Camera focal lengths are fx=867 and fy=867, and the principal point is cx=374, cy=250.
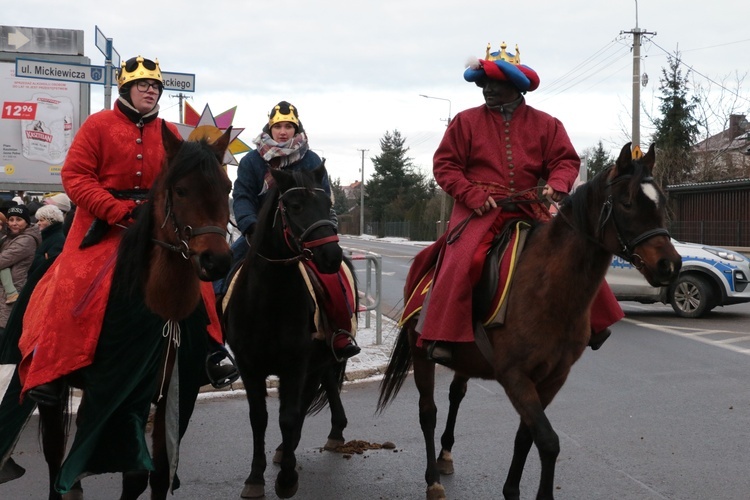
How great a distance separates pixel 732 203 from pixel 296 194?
27736 mm

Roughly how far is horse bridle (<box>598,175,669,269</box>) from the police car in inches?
386

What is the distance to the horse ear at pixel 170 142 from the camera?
401cm

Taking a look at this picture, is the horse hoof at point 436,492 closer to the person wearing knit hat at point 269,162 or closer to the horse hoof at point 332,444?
the person wearing knit hat at point 269,162

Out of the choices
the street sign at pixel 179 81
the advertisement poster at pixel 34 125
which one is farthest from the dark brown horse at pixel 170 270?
the advertisement poster at pixel 34 125

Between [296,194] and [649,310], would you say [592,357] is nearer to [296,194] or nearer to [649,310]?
[649,310]

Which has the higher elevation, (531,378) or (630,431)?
(531,378)

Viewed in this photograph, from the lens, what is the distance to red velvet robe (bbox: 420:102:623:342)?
5426 millimetres

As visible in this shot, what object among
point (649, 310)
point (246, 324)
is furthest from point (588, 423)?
point (649, 310)

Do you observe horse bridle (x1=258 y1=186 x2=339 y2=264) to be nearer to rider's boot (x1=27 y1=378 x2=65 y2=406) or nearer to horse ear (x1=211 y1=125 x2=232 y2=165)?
horse ear (x1=211 y1=125 x2=232 y2=165)

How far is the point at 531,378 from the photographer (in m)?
4.88

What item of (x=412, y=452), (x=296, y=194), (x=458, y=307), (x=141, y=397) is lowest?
(x=412, y=452)

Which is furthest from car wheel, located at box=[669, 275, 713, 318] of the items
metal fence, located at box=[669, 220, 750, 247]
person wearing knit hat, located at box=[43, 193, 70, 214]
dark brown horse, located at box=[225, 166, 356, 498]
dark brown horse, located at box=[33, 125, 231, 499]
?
metal fence, located at box=[669, 220, 750, 247]

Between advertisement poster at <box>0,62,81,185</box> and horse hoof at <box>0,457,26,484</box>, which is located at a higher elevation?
advertisement poster at <box>0,62,81,185</box>

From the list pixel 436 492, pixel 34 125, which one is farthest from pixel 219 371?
pixel 34 125
